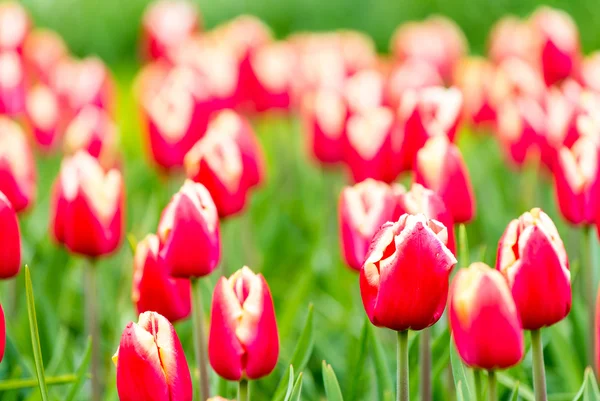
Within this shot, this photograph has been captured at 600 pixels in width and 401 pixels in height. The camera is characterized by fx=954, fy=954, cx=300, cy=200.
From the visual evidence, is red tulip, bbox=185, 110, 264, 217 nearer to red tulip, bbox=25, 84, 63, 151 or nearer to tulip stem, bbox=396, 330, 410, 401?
tulip stem, bbox=396, 330, 410, 401

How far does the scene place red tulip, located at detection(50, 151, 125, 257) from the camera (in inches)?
Result: 85.0

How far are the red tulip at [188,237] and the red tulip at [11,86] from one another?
A: 219 cm

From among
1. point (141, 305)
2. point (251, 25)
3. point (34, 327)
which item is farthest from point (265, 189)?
point (34, 327)

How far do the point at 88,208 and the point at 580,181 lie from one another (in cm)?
109

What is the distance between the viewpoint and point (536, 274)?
1547mm

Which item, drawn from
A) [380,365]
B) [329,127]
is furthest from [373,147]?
[380,365]

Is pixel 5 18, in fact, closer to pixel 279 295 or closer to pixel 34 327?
pixel 279 295

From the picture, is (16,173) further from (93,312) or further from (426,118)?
(426,118)

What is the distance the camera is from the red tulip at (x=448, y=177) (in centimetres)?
205

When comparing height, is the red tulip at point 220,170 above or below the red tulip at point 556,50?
above

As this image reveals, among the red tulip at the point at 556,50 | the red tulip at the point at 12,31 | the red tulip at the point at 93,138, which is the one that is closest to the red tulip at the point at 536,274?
the red tulip at the point at 93,138

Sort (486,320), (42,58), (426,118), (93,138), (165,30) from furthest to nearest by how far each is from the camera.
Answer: (165,30)
(42,58)
(93,138)
(426,118)
(486,320)

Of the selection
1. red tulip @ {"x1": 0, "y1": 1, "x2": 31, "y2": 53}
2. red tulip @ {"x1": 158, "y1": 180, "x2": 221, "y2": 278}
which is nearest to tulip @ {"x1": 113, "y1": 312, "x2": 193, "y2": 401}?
red tulip @ {"x1": 158, "y1": 180, "x2": 221, "y2": 278}

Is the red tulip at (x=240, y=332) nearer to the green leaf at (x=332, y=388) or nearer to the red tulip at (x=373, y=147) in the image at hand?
the green leaf at (x=332, y=388)
